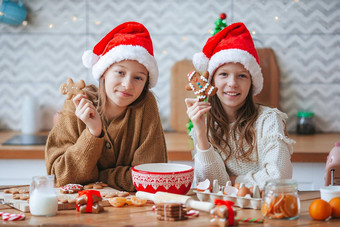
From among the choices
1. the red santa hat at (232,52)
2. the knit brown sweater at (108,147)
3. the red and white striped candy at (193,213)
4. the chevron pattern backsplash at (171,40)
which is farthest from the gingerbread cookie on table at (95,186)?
the chevron pattern backsplash at (171,40)

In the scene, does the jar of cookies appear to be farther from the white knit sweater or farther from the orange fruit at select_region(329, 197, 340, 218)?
the white knit sweater

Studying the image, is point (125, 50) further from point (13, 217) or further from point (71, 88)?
point (13, 217)

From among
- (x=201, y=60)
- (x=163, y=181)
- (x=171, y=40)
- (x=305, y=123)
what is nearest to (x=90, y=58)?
(x=201, y=60)

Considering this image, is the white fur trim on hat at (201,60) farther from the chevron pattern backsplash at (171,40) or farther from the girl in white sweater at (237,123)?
the chevron pattern backsplash at (171,40)

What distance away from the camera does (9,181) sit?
8.48 ft

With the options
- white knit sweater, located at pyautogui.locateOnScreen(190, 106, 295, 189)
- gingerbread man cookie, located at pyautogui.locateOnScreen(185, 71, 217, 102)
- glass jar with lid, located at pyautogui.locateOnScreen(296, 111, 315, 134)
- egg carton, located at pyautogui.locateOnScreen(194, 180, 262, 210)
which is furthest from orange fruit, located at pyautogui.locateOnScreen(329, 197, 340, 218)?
glass jar with lid, located at pyautogui.locateOnScreen(296, 111, 315, 134)

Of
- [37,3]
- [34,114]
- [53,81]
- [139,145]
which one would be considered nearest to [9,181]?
[34,114]

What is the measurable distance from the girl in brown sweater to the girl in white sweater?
0.76 ft

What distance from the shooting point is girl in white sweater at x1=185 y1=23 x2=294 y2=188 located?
170 cm

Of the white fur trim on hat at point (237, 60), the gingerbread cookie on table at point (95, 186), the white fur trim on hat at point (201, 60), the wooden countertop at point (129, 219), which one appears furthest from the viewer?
the white fur trim on hat at point (201, 60)

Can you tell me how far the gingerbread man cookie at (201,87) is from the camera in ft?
5.27

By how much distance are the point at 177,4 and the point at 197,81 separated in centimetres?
171

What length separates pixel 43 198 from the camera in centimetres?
122

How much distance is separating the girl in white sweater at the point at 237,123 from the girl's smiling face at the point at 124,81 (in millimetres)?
286
